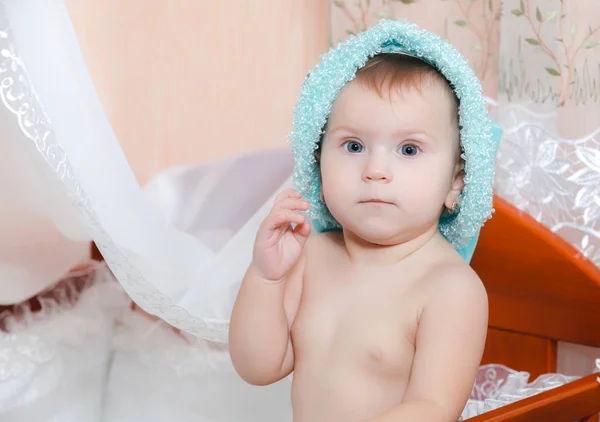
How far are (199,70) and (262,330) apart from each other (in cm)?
120

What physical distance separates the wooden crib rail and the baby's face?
0.22 m

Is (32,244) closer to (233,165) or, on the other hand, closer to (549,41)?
(233,165)

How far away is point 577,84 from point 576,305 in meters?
0.36

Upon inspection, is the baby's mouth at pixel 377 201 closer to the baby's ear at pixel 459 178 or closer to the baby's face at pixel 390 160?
the baby's face at pixel 390 160

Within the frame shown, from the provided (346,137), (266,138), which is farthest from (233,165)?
(346,137)

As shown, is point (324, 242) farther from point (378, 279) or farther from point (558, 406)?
point (558, 406)

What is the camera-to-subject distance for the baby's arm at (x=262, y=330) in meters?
0.93

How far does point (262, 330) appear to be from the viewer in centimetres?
93

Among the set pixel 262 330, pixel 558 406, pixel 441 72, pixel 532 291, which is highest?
pixel 441 72

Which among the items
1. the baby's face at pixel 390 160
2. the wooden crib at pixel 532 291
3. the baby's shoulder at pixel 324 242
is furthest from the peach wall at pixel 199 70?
the baby's face at pixel 390 160

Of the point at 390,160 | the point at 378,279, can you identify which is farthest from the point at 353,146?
the point at 378,279

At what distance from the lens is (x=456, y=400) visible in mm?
833

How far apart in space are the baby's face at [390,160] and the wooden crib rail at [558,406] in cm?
22

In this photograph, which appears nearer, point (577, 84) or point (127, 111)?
point (577, 84)
